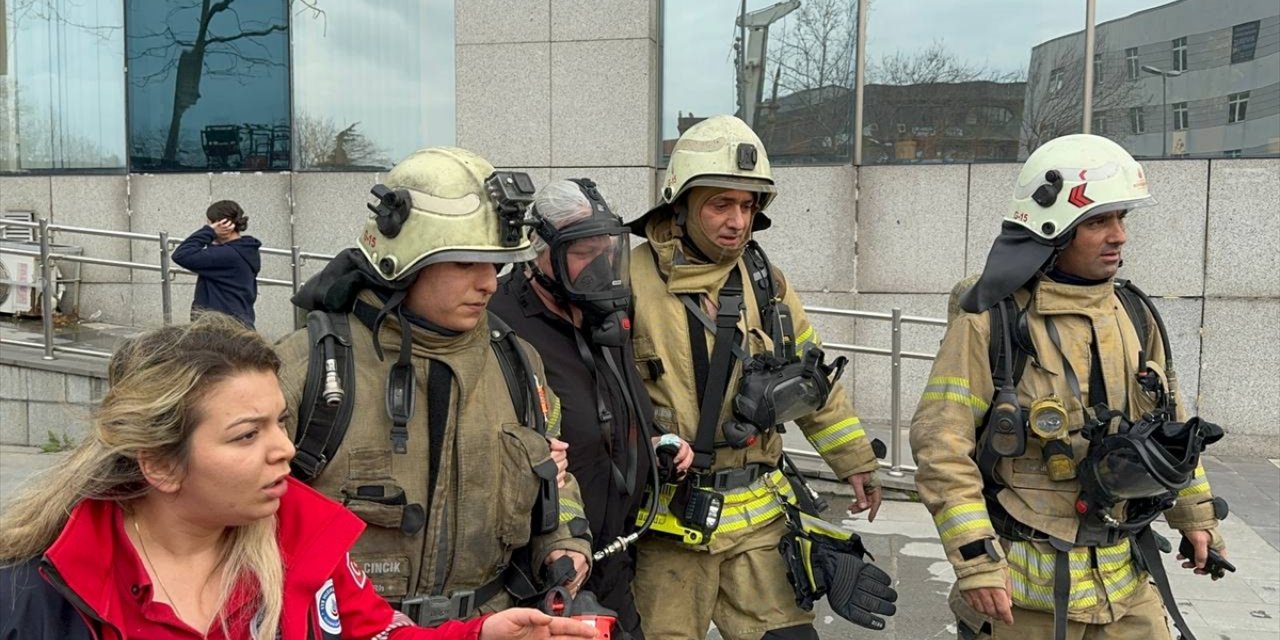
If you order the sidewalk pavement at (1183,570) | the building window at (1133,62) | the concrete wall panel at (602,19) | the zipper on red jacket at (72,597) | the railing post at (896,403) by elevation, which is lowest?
the sidewalk pavement at (1183,570)

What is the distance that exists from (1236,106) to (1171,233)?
1.16m

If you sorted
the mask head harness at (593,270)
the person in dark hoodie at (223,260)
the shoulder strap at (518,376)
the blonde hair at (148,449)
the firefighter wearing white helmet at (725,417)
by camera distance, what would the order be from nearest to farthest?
the blonde hair at (148,449), the shoulder strap at (518,376), the mask head harness at (593,270), the firefighter wearing white helmet at (725,417), the person in dark hoodie at (223,260)

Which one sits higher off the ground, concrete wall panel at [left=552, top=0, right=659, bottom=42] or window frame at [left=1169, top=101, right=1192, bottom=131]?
concrete wall panel at [left=552, top=0, right=659, bottom=42]

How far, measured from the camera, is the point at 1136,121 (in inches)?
313

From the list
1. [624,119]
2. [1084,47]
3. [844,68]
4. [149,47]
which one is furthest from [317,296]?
[149,47]

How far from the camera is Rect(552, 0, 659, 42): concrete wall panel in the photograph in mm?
8266

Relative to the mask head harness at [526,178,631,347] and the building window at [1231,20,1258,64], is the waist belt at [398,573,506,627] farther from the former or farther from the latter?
the building window at [1231,20,1258,64]

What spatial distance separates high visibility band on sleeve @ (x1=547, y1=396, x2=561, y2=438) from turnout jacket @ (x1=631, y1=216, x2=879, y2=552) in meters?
0.54

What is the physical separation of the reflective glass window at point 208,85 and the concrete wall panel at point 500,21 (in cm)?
210

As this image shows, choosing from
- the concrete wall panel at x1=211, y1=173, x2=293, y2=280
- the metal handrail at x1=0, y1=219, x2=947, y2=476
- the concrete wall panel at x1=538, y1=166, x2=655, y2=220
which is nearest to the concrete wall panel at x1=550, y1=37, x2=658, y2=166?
the concrete wall panel at x1=538, y1=166, x2=655, y2=220

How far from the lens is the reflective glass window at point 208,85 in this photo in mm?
9531

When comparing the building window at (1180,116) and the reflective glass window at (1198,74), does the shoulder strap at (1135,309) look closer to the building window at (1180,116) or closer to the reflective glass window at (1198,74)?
the reflective glass window at (1198,74)

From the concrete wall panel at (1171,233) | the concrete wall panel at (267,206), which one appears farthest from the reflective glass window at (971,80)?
the concrete wall panel at (267,206)

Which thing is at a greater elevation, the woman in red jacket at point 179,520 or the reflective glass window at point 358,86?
the reflective glass window at point 358,86
